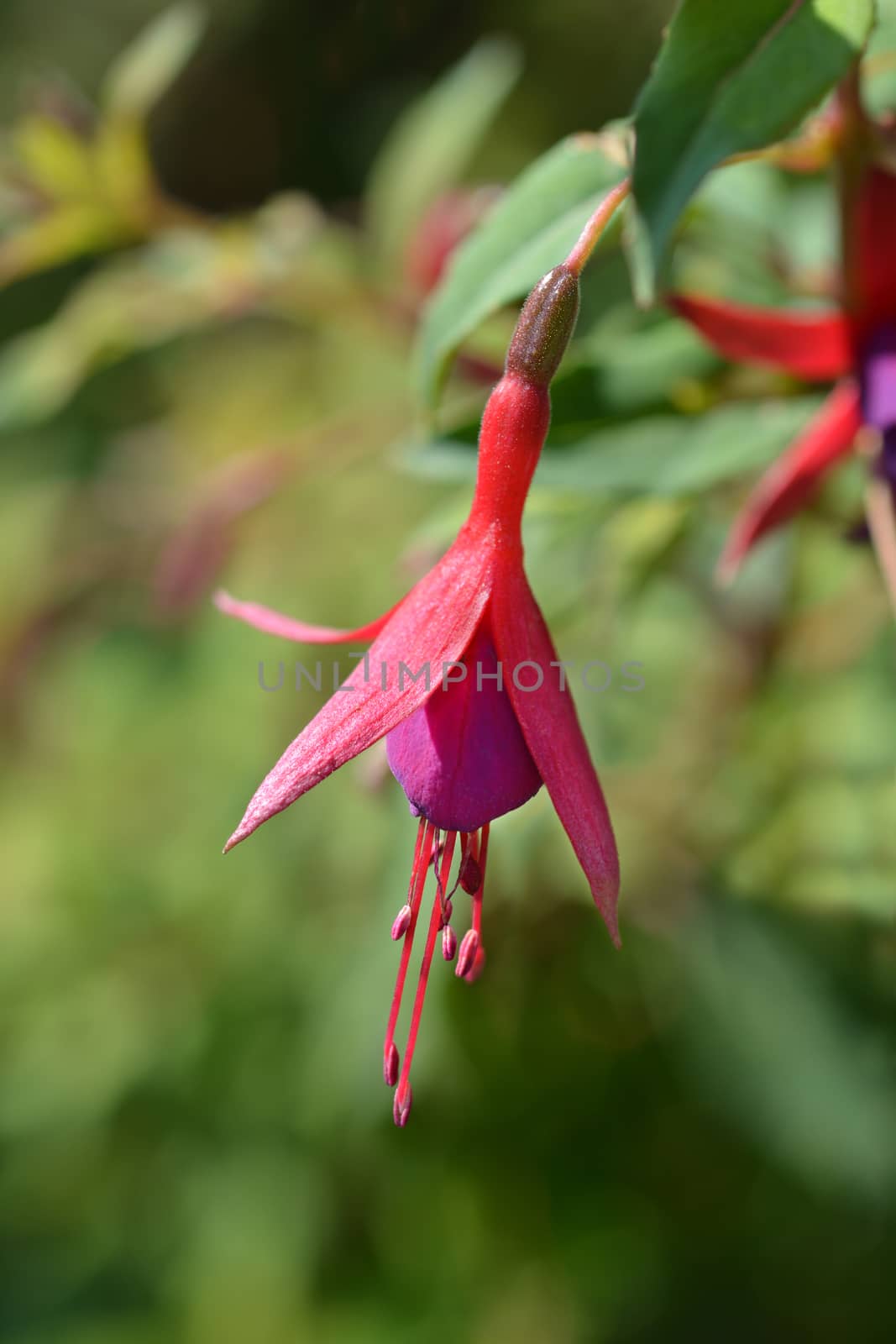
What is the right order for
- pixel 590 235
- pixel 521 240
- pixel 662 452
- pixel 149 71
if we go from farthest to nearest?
pixel 149 71, pixel 662 452, pixel 521 240, pixel 590 235

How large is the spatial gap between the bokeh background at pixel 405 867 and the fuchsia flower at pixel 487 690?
0.15 metres

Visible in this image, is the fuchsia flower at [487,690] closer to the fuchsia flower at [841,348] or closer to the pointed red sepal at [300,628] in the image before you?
the pointed red sepal at [300,628]

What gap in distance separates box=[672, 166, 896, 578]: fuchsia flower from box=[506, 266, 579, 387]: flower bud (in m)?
0.17

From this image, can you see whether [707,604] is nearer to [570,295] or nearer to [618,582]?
[618,582]

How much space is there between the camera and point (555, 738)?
1.72ft

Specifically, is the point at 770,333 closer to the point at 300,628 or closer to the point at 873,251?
the point at 873,251

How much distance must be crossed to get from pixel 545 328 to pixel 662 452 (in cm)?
26

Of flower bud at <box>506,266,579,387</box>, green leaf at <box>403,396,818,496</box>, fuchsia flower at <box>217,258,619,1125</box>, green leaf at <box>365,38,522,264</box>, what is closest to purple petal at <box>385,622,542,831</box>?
fuchsia flower at <box>217,258,619,1125</box>

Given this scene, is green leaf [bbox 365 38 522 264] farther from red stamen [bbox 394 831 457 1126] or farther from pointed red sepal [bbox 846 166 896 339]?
red stamen [bbox 394 831 457 1126]

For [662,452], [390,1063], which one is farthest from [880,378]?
[390,1063]

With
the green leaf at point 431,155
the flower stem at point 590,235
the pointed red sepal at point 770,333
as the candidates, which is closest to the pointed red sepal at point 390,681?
the flower stem at point 590,235

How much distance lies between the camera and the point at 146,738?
1.78 metres

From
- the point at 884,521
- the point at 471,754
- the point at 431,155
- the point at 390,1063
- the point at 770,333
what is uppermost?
the point at 431,155

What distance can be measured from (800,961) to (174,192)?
302 centimetres
